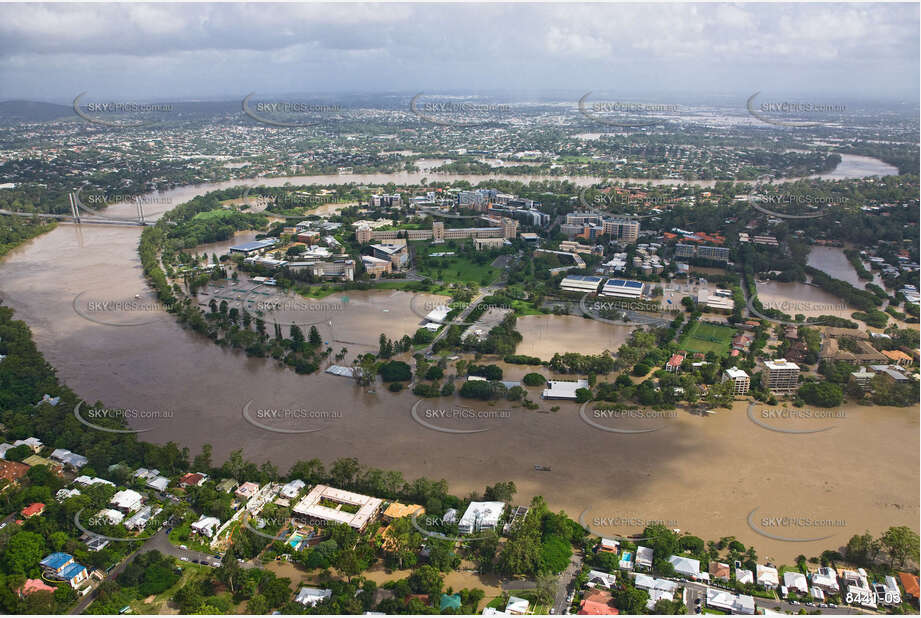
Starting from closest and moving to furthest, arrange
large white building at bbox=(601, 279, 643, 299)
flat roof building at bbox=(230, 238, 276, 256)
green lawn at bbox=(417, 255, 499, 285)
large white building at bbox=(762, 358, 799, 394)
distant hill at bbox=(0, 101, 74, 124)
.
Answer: large white building at bbox=(762, 358, 799, 394) → large white building at bbox=(601, 279, 643, 299) → green lawn at bbox=(417, 255, 499, 285) → flat roof building at bbox=(230, 238, 276, 256) → distant hill at bbox=(0, 101, 74, 124)

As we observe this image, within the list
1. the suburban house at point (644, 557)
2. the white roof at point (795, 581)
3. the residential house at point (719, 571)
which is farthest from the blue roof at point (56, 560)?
the white roof at point (795, 581)

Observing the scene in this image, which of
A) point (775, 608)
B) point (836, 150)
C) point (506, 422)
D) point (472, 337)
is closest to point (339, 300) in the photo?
point (472, 337)

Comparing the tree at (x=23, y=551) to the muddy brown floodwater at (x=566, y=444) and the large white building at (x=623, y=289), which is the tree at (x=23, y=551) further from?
the large white building at (x=623, y=289)

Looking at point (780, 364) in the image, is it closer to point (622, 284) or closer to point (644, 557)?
point (622, 284)

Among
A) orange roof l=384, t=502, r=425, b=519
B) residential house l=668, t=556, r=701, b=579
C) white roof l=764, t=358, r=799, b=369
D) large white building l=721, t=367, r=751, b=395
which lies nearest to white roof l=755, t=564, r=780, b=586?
residential house l=668, t=556, r=701, b=579

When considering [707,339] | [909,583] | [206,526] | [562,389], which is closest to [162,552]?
[206,526]

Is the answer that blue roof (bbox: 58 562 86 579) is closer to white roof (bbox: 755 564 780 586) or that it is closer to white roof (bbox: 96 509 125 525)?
white roof (bbox: 96 509 125 525)
